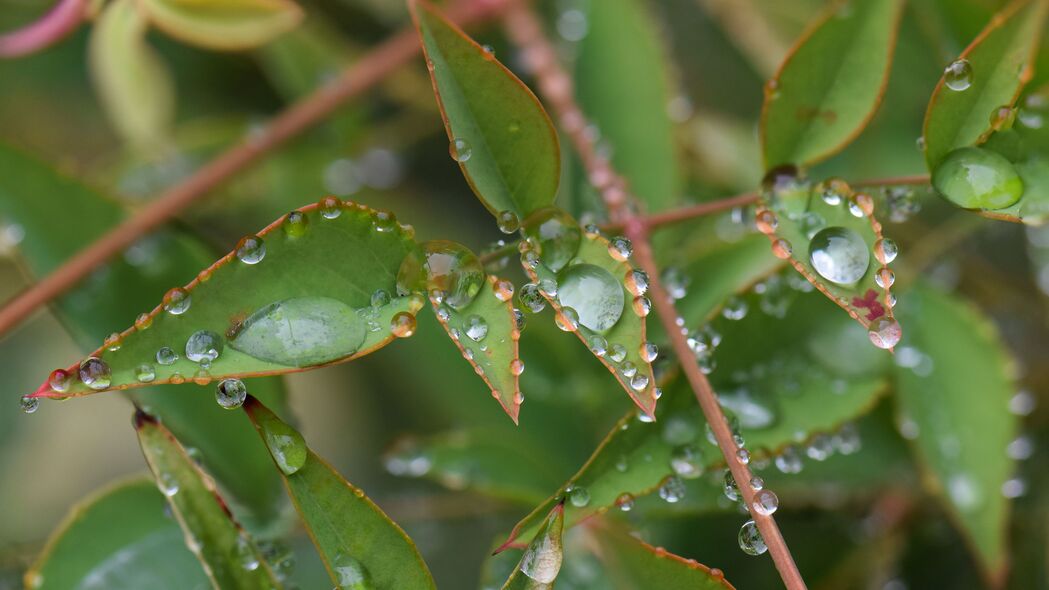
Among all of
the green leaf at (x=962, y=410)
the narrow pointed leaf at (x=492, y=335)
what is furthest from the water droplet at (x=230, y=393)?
the green leaf at (x=962, y=410)

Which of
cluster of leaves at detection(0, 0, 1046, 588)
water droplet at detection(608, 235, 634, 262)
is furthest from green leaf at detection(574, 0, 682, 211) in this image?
water droplet at detection(608, 235, 634, 262)

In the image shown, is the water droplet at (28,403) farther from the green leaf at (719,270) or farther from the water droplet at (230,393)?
the green leaf at (719,270)

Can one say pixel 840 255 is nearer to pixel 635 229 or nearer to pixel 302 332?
pixel 635 229

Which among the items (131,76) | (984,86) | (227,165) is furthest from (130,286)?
(984,86)

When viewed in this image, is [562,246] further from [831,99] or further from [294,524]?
[294,524]

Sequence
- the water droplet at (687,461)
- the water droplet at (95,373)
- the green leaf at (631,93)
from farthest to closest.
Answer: the green leaf at (631,93) → the water droplet at (687,461) → the water droplet at (95,373)

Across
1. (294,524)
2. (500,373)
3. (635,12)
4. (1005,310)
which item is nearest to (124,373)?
(500,373)
